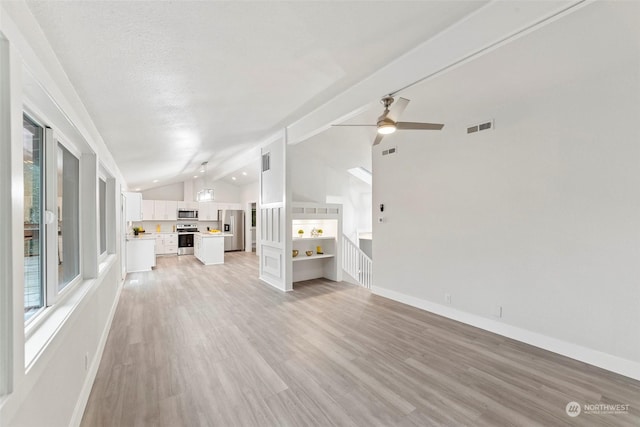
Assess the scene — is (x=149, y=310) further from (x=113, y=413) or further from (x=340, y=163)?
(x=340, y=163)

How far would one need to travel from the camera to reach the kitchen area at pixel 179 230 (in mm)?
7191

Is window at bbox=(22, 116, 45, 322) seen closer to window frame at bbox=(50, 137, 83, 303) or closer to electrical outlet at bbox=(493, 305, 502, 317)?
window frame at bbox=(50, 137, 83, 303)

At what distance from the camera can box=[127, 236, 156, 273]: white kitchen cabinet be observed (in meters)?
7.00

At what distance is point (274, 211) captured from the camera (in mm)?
5586

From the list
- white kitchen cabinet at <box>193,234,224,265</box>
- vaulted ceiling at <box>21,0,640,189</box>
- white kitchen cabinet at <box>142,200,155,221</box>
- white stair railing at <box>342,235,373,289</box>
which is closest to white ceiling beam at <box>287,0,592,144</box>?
vaulted ceiling at <box>21,0,640,189</box>

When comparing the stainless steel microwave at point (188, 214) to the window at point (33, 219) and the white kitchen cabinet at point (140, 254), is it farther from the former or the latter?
the window at point (33, 219)

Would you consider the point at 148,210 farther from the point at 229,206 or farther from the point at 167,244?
the point at 229,206

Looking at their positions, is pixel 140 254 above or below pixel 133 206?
below

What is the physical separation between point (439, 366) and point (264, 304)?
2.74 metres

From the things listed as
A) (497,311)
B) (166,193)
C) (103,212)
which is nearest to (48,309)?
(103,212)

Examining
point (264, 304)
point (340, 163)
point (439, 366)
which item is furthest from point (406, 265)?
point (340, 163)

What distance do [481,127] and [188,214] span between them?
32.8 ft

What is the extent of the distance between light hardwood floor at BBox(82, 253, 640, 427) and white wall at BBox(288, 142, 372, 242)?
296cm

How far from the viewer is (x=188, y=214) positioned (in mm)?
10469
